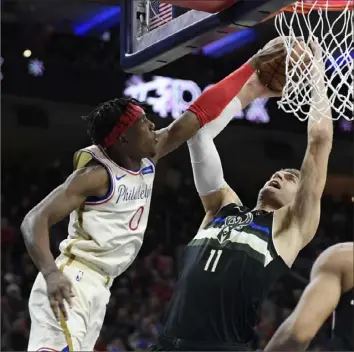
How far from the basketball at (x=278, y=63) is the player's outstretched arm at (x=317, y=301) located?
108cm

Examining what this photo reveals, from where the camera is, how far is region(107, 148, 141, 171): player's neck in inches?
111

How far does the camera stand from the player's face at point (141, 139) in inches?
111

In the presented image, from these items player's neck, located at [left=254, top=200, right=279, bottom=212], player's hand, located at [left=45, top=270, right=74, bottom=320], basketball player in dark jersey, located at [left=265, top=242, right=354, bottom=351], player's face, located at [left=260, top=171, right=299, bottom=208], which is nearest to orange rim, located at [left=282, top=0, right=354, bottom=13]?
player's face, located at [left=260, top=171, right=299, bottom=208]

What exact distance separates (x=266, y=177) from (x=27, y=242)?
6921 millimetres

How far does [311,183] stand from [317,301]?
0.81 metres

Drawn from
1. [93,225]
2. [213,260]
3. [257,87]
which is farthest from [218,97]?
[93,225]

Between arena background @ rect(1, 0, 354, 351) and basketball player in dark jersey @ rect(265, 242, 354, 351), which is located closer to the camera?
basketball player in dark jersey @ rect(265, 242, 354, 351)

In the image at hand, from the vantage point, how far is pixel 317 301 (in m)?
2.16

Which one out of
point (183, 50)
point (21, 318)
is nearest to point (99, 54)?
point (21, 318)

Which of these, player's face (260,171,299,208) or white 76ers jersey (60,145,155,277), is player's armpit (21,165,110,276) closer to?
white 76ers jersey (60,145,155,277)

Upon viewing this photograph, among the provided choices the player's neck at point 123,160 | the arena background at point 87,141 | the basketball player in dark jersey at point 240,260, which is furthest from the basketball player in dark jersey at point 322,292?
the arena background at point 87,141

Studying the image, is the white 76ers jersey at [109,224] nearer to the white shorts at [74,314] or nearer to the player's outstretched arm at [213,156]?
the white shorts at [74,314]

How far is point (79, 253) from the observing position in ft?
8.84

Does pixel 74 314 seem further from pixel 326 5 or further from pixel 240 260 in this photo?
pixel 326 5
